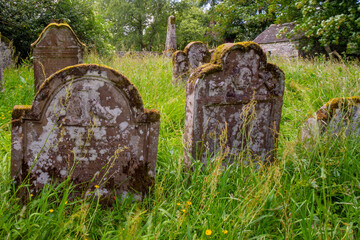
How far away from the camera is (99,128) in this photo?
93.4 inches

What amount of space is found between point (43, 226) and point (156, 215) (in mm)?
777

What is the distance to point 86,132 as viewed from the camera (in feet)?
7.72

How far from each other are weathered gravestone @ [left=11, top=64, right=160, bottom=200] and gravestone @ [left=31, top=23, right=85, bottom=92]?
3011mm

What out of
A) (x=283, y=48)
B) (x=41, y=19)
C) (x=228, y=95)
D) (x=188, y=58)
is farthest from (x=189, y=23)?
(x=228, y=95)

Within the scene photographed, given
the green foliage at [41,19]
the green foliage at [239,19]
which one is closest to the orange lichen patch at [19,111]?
the green foliage at [41,19]

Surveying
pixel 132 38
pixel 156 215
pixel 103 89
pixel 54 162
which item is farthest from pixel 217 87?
pixel 132 38

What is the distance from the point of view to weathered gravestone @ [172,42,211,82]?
6410 millimetres

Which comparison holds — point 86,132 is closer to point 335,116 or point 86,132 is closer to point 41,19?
point 335,116

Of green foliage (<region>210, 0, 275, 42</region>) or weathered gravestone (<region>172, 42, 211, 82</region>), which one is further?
green foliage (<region>210, 0, 275, 42</region>)

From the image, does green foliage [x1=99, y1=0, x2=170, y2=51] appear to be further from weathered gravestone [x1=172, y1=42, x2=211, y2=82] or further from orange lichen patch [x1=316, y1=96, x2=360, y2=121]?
orange lichen patch [x1=316, y1=96, x2=360, y2=121]

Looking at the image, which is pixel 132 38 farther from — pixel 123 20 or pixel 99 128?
pixel 99 128

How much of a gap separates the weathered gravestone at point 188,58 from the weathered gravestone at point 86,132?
4023 mm

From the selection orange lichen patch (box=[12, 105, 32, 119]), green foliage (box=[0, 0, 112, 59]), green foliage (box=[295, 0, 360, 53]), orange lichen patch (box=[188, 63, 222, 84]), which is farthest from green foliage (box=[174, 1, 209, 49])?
orange lichen patch (box=[12, 105, 32, 119])

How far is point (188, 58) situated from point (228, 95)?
377cm
